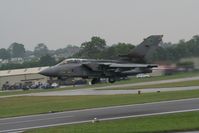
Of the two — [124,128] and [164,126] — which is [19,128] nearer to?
[124,128]

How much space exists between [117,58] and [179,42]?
213 inches

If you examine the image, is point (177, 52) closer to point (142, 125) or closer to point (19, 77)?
point (142, 125)

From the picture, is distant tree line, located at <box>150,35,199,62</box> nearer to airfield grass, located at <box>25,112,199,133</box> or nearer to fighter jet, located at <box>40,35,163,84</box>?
fighter jet, located at <box>40,35,163,84</box>

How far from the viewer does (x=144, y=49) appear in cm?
3497

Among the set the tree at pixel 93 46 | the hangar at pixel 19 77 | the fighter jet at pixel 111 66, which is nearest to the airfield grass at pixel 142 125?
the fighter jet at pixel 111 66

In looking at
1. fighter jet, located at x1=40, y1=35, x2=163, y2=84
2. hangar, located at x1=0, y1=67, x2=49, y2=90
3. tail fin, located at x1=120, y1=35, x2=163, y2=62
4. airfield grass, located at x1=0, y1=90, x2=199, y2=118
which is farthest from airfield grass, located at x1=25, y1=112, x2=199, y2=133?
hangar, located at x1=0, y1=67, x2=49, y2=90

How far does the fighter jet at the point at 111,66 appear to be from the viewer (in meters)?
33.8

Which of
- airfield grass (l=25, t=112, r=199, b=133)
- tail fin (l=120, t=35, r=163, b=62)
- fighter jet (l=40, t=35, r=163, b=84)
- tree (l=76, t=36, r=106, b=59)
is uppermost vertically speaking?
tree (l=76, t=36, r=106, b=59)

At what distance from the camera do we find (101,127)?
2156cm

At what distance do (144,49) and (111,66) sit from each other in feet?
9.17

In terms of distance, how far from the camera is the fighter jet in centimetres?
3375

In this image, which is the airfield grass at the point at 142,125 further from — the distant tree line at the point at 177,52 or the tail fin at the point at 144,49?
the tail fin at the point at 144,49

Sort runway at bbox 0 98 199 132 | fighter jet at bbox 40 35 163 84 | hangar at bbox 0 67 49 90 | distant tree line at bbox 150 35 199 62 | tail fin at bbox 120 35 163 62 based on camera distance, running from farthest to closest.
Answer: hangar at bbox 0 67 49 90 < tail fin at bbox 120 35 163 62 < fighter jet at bbox 40 35 163 84 < distant tree line at bbox 150 35 199 62 < runway at bbox 0 98 199 132

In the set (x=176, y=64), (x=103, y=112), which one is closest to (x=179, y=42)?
(x=176, y=64)
